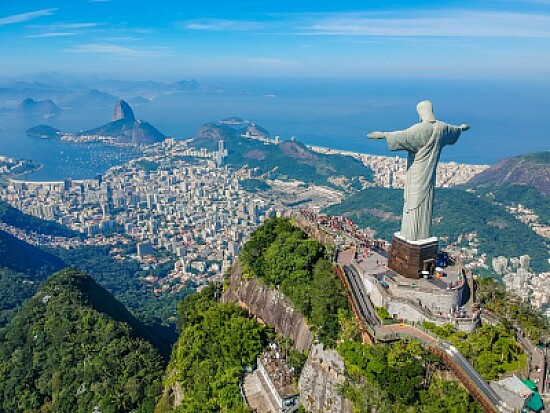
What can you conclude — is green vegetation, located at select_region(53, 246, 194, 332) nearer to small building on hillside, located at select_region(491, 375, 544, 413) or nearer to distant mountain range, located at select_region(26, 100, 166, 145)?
small building on hillside, located at select_region(491, 375, 544, 413)

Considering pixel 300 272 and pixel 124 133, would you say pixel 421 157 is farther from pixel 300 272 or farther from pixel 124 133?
pixel 124 133

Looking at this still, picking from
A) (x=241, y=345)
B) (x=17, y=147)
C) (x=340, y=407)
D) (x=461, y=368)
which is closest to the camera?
(x=461, y=368)

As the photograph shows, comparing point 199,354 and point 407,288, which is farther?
point 199,354

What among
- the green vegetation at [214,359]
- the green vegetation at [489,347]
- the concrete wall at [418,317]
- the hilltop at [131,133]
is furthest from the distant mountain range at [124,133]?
the green vegetation at [489,347]

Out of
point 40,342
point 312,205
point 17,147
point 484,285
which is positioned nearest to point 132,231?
point 312,205

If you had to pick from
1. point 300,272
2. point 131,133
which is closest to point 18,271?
point 300,272

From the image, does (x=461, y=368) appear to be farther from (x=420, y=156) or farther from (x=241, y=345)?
(x=241, y=345)

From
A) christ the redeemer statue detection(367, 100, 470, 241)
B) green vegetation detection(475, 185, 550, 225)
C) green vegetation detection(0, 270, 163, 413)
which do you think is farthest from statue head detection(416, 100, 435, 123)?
green vegetation detection(475, 185, 550, 225)
